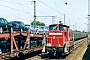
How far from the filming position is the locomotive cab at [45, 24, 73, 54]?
16.8 meters

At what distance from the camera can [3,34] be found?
1233 cm

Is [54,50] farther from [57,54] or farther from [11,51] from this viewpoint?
[11,51]

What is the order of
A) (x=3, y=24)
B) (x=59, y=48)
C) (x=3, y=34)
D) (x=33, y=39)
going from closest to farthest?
1. (x=3, y=34)
2. (x=3, y=24)
3. (x=59, y=48)
4. (x=33, y=39)

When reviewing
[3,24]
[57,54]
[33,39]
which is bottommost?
[57,54]

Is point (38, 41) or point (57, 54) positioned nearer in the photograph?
point (57, 54)

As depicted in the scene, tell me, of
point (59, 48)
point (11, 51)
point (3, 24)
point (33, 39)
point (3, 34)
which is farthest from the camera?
point (33, 39)

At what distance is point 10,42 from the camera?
1368 centimetres

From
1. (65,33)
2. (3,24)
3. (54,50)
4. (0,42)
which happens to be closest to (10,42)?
(0,42)

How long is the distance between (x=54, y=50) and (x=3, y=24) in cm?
490

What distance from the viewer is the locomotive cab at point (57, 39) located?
55.1 feet

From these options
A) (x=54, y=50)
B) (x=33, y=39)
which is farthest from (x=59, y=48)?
(x=33, y=39)

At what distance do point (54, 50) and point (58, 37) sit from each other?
1206mm

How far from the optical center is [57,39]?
1728 cm

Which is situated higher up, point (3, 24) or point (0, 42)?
point (3, 24)
